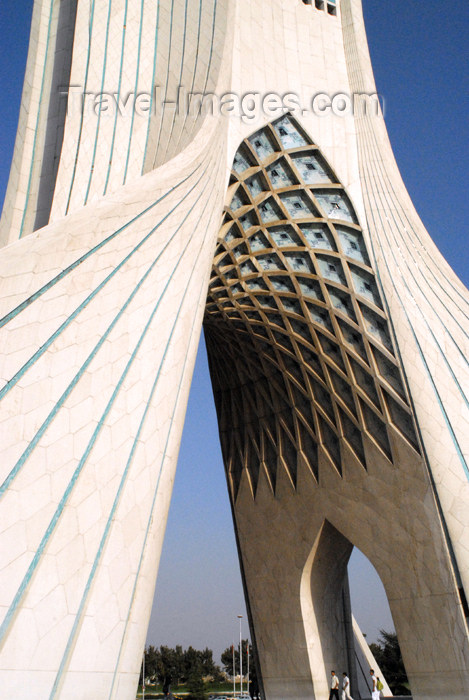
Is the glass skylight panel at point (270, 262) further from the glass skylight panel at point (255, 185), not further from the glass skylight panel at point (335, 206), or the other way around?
the glass skylight panel at point (255, 185)

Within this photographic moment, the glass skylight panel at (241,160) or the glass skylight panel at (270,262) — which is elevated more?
the glass skylight panel at (241,160)

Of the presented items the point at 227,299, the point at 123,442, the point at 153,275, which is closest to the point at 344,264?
the point at 227,299

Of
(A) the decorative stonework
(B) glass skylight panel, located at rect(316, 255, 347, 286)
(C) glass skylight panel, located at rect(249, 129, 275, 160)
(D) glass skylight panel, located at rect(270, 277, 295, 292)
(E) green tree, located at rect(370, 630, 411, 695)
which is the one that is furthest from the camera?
(E) green tree, located at rect(370, 630, 411, 695)

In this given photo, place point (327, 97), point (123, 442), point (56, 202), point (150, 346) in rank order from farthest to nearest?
point (327, 97) → point (56, 202) → point (150, 346) → point (123, 442)

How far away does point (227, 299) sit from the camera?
1388 centimetres

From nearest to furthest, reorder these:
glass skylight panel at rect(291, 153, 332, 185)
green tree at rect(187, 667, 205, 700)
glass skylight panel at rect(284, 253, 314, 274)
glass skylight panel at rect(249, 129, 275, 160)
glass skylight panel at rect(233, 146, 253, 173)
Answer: glass skylight panel at rect(233, 146, 253, 173) → glass skylight panel at rect(249, 129, 275, 160) → glass skylight panel at rect(291, 153, 332, 185) → glass skylight panel at rect(284, 253, 314, 274) → green tree at rect(187, 667, 205, 700)

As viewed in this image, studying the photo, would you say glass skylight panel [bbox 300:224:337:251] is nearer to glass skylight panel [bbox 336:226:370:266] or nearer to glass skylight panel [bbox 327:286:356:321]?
glass skylight panel [bbox 336:226:370:266]

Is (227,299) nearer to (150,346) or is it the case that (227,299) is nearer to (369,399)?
(369,399)

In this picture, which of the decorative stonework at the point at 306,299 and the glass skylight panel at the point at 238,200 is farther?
the decorative stonework at the point at 306,299

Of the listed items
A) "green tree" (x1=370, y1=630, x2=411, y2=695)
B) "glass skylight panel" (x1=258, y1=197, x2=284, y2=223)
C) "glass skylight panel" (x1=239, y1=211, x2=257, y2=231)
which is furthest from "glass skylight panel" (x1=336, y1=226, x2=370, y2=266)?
"green tree" (x1=370, y1=630, x2=411, y2=695)

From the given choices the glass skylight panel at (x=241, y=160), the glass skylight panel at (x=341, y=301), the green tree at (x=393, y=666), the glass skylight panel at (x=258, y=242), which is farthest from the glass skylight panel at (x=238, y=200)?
the green tree at (x=393, y=666)

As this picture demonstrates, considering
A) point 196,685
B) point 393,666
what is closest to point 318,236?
point 393,666

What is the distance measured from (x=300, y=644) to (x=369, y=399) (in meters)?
5.69

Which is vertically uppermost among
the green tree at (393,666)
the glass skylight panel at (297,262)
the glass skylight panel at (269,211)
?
the glass skylight panel at (269,211)
